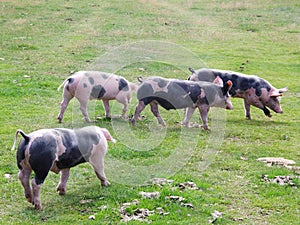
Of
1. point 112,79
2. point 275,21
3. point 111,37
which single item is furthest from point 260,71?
point 275,21

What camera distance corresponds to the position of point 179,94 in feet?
42.9

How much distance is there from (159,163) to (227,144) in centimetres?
215

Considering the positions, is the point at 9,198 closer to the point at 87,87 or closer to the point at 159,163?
the point at 159,163

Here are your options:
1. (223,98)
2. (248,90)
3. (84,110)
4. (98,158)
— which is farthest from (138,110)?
(98,158)

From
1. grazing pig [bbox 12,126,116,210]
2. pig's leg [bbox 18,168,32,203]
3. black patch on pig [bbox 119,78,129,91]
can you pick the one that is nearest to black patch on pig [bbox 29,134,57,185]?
grazing pig [bbox 12,126,116,210]

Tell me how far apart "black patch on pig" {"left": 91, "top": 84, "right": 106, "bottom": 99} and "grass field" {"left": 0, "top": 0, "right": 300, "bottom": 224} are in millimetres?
642

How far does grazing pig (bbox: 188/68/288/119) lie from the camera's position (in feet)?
49.5

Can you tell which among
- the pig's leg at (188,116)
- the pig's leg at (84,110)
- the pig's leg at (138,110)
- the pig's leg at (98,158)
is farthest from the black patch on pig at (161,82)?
the pig's leg at (98,158)

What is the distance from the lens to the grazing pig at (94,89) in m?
12.9

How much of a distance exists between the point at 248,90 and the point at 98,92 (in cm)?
406

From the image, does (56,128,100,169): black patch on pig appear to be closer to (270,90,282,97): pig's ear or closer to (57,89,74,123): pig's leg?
(57,89,74,123): pig's leg

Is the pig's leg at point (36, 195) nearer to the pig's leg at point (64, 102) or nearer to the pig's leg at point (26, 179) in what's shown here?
the pig's leg at point (26, 179)

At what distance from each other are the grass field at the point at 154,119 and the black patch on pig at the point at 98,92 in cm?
64

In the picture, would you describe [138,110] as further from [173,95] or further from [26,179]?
[26,179]
